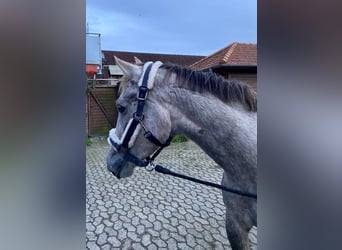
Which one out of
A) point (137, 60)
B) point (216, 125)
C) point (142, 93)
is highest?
point (137, 60)

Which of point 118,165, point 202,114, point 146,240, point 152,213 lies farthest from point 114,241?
point 202,114

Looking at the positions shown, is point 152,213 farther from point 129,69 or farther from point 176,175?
point 129,69

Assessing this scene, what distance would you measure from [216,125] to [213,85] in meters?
0.16

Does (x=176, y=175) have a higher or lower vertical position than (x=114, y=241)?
higher

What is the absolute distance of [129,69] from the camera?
951mm

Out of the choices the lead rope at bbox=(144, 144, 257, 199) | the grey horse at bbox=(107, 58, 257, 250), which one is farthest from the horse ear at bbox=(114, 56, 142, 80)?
the lead rope at bbox=(144, 144, 257, 199)

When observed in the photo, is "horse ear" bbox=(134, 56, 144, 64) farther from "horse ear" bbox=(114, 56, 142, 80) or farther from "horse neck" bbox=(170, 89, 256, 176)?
"horse neck" bbox=(170, 89, 256, 176)

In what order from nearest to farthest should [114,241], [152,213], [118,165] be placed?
[118,165] < [114,241] < [152,213]

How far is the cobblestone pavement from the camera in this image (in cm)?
168

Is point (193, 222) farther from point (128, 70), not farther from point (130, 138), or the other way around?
point (128, 70)

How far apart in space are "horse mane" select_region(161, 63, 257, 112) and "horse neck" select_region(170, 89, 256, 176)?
0.02 metres
